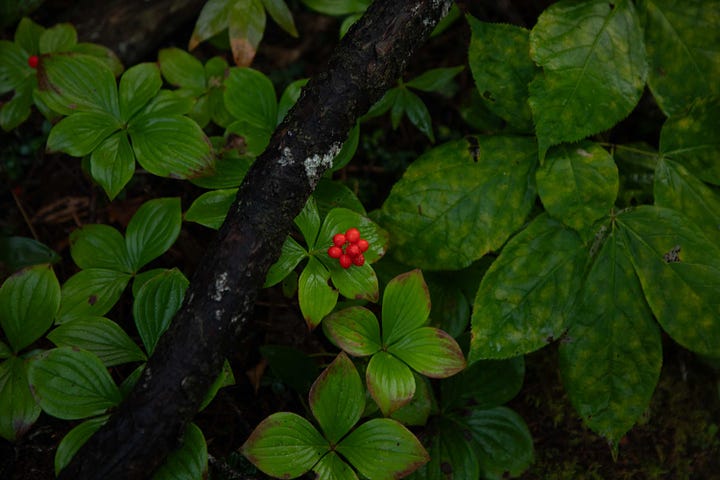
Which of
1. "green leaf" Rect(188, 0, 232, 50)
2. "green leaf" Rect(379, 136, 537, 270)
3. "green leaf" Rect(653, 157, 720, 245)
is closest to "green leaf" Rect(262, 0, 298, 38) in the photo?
"green leaf" Rect(188, 0, 232, 50)

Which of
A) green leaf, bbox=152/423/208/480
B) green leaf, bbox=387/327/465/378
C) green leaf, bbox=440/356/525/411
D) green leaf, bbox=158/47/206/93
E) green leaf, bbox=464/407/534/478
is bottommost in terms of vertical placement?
green leaf, bbox=464/407/534/478

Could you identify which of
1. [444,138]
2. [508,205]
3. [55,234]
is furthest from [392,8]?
[55,234]

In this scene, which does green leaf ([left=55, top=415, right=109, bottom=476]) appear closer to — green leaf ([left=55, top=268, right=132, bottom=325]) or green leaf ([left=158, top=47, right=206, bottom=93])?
green leaf ([left=55, top=268, right=132, bottom=325])

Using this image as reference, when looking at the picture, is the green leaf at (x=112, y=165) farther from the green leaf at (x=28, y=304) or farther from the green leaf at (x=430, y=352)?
the green leaf at (x=430, y=352)

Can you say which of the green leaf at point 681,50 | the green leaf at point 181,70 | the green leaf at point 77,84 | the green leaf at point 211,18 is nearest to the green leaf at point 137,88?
the green leaf at point 77,84

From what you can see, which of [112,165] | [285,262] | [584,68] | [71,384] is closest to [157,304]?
[71,384]

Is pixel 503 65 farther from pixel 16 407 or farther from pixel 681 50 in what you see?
pixel 16 407

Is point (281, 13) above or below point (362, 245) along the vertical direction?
above
